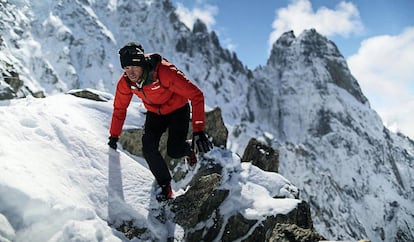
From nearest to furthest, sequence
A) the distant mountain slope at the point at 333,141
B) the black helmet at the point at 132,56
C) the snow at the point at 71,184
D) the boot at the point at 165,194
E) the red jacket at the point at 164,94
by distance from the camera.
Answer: the snow at the point at 71,184, the black helmet at the point at 132,56, the red jacket at the point at 164,94, the boot at the point at 165,194, the distant mountain slope at the point at 333,141

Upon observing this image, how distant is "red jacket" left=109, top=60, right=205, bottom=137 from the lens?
6406mm

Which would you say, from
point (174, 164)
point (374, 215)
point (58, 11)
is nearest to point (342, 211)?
point (374, 215)

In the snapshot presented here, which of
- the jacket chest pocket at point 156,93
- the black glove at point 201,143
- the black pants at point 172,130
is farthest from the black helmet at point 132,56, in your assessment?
the black glove at point 201,143

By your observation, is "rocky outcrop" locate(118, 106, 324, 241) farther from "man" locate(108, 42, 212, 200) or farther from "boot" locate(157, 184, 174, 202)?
"man" locate(108, 42, 212, 200)

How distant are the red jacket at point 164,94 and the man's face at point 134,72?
0.67ft

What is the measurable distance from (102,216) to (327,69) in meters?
155

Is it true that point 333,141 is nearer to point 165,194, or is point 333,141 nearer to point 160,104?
point 160,104

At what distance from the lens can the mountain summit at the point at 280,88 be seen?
316 ft

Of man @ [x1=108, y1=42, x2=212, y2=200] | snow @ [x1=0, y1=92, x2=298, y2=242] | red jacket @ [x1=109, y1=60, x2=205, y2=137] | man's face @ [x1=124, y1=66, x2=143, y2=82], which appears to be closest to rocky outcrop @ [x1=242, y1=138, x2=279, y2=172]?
snow @ [x1=0, y1=92, x2=298, y2=242]

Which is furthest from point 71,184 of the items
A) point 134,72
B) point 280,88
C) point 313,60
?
point 313,60

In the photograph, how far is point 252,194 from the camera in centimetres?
713

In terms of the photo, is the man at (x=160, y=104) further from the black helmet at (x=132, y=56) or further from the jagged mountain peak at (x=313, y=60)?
the jagged mountain peak at (x=313, y=60)

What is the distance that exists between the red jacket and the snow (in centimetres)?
83

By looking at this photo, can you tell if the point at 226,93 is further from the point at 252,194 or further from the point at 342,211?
the point at 252,194
